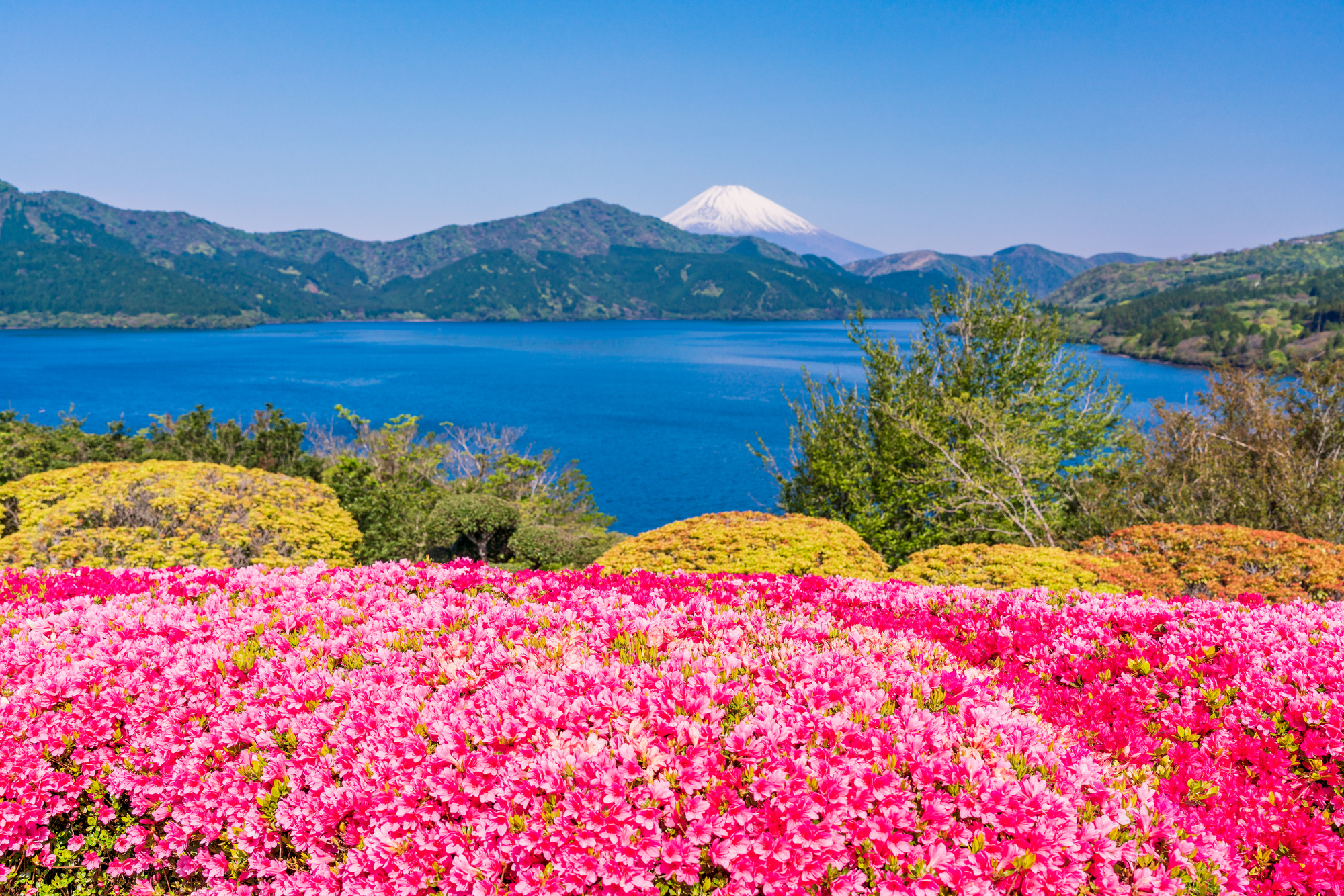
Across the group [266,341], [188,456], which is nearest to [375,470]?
[188,456]

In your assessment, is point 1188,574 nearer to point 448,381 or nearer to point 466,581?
point 466,581

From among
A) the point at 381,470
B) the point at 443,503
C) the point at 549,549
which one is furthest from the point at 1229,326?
the point at 443,503

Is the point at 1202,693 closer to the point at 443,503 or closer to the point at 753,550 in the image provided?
the point at 753,550

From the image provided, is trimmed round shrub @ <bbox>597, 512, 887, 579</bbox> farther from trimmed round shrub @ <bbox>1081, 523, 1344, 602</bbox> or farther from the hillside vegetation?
the hillside vegetation

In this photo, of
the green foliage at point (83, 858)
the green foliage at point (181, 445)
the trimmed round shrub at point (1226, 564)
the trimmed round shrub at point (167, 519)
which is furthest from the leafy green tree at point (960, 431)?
the green foliage at point (181, 445)

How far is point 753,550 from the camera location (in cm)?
1183

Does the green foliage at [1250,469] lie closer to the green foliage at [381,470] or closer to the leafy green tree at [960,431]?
the leafy green tree at [960,431]

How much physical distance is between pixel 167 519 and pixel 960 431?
62.9 ft

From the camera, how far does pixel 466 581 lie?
6535 mm

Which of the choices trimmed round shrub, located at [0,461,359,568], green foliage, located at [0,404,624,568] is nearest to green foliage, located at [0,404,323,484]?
green foliage, located at [0,404,624,568]

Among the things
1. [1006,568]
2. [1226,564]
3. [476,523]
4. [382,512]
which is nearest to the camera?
[1226,564]

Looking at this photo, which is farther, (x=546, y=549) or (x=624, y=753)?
(x=546, y=549)

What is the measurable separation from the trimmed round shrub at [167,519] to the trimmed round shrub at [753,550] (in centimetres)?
585

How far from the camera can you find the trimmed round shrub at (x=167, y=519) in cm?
1264
